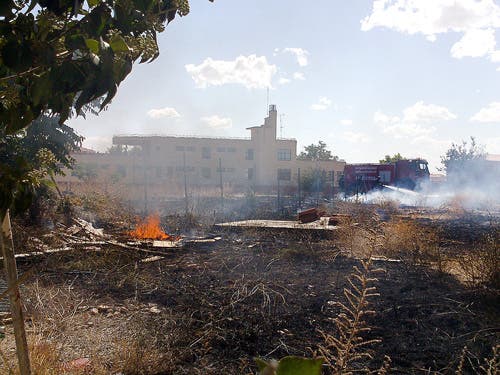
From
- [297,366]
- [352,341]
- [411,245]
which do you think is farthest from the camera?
[411,245]

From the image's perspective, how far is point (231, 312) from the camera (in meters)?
4.95

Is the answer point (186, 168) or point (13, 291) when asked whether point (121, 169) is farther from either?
A: point (13, 291)

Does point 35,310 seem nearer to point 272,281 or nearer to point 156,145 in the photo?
point 272,281

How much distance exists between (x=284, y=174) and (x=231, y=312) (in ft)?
127

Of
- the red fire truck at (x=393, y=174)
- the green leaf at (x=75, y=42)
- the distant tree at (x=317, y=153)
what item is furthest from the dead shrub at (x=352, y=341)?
the distant tree at (x=317, y=153)

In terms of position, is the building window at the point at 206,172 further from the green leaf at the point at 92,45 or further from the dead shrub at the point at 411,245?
the green leaf at the point at 92,45

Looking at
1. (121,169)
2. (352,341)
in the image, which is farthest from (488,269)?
(121,169)

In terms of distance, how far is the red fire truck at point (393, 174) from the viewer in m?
27.9

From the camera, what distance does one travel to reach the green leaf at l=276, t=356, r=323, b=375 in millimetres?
834

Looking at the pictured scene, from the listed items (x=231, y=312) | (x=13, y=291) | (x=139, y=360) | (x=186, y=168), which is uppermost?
(x=186, y=168)

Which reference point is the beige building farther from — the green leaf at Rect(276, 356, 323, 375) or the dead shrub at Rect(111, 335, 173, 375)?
the green leaf at Rect(276, 356, 323, 375)

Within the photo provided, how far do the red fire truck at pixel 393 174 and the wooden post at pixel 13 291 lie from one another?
27139 millimetres

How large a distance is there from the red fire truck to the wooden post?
27139mm

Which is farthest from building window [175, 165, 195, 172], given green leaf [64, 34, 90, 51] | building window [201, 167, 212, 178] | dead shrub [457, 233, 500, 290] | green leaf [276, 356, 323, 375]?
green leaf [276, 356, 323, 375]
